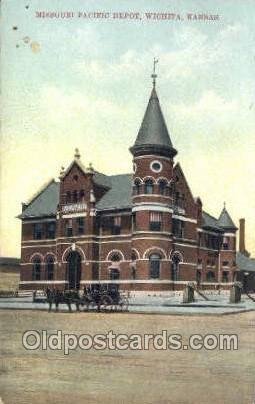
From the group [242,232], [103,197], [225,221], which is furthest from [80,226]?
[242,232]

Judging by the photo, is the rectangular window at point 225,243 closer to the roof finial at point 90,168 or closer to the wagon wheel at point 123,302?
the wagon wheel at point 123,302

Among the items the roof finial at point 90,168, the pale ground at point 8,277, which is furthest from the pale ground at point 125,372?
the roof finial at point 90,168

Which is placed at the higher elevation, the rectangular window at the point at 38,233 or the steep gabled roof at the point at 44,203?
the steep gabled roof at the point at 44,203

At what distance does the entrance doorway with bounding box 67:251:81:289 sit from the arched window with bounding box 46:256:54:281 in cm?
37

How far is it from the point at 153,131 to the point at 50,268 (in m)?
3.88

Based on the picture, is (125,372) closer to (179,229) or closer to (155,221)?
(179,229)

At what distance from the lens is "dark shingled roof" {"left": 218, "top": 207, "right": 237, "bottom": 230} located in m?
11.6

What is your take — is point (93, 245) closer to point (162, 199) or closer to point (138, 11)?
point (162, 199)

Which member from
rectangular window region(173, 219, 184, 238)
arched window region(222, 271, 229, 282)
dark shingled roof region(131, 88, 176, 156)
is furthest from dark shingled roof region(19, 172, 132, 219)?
arched window region(222, 271, 229, 282)

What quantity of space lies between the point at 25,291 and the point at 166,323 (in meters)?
3.31

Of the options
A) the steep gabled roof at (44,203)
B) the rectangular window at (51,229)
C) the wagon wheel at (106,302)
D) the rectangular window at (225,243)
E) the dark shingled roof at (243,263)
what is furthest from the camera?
the rectangular window at (51,229)

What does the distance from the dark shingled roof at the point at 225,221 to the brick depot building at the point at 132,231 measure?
0.07 feet

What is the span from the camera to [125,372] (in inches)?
403

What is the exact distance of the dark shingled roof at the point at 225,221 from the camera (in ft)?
37.9
